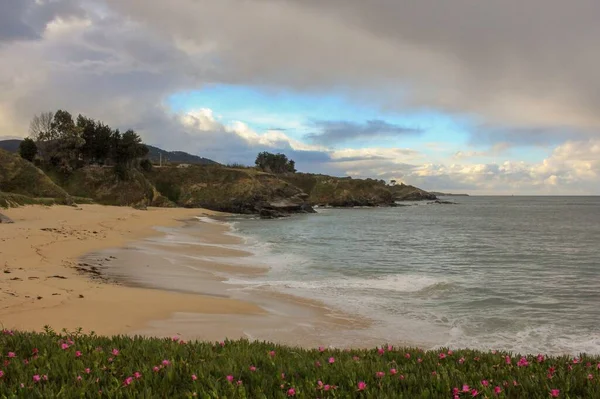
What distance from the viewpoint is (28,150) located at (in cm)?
7488

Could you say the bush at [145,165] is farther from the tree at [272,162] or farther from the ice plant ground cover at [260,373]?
the ice plant ground cover at [260,373]

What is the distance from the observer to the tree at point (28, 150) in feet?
244

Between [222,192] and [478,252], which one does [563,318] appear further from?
[222,192]

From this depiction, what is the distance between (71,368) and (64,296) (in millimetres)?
7194

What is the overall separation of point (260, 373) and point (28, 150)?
86.0 meters

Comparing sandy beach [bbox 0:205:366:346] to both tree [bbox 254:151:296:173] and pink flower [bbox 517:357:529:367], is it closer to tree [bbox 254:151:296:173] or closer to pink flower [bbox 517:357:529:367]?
pink flower [bbox 517:357:529:367]

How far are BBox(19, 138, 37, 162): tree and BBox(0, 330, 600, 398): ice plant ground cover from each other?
82921 millimetres

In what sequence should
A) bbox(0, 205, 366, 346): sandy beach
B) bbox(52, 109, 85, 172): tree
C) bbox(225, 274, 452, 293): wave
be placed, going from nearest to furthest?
bbox(0, 205, 366, 346): sandy beach < bbox(225, 274, 452, 293): wave < bbox(52, 109, 85, 172): tree

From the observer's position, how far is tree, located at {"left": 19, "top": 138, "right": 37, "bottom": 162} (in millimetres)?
74375

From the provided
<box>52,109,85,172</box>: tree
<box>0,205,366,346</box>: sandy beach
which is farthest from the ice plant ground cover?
<box>52,109,85,172</box>: tree

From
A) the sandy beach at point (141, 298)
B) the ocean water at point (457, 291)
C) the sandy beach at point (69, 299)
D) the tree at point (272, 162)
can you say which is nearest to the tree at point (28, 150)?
the sandy beach at point (141, 298)

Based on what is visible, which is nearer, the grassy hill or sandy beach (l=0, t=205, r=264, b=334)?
sandy beach (l=0, t=205, r=264, b=334)

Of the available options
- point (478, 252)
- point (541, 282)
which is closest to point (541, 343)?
point (541, 282)

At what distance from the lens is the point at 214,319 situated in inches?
408
